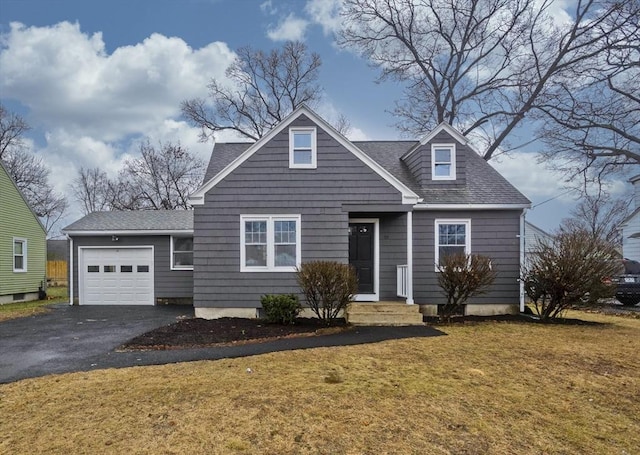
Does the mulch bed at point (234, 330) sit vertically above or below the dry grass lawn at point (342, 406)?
below

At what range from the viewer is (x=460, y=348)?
735 cm

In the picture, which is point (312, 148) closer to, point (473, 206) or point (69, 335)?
point (473, 206)

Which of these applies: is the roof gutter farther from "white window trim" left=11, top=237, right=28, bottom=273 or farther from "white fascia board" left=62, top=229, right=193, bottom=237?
"white window trim" left=11, top=237, right=28, bottom=273

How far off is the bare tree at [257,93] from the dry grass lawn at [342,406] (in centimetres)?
2313

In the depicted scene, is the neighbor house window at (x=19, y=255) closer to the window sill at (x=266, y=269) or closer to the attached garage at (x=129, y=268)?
the attached garage at (x=129, y=268)

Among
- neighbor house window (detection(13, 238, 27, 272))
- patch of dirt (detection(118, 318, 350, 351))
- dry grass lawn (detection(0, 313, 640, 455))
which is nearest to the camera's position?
dry grass lawn (detection(0, 313, 640, 455))

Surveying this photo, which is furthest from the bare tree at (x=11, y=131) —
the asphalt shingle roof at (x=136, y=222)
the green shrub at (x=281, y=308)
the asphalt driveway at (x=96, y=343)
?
the green shrub at (x=281, y=308)

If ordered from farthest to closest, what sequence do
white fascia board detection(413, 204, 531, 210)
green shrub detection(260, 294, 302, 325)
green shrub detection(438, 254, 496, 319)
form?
white fascia board detection(413, 204, 531, 210), green shrub detection(438, 254, 496, 319), green shrub detection(260, 294, 302, 325)

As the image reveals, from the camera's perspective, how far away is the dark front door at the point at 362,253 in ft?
38.7

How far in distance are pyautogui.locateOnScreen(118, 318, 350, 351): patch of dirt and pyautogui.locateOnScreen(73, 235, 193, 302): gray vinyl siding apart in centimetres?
540

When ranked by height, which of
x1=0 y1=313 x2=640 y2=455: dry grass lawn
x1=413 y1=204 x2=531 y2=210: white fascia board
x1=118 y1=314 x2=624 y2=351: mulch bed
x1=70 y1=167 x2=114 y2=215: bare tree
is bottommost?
x1=118 y1=314 x2=624 y2=351: mulch bed

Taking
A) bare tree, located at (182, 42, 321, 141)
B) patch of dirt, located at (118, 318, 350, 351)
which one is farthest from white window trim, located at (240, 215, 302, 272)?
bare tree, located at (182, 42, 321, 141)

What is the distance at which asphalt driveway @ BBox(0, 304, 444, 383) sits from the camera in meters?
6.48

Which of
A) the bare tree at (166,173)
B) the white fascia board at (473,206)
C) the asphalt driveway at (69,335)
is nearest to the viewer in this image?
the asphalt driveway at (69,335)
